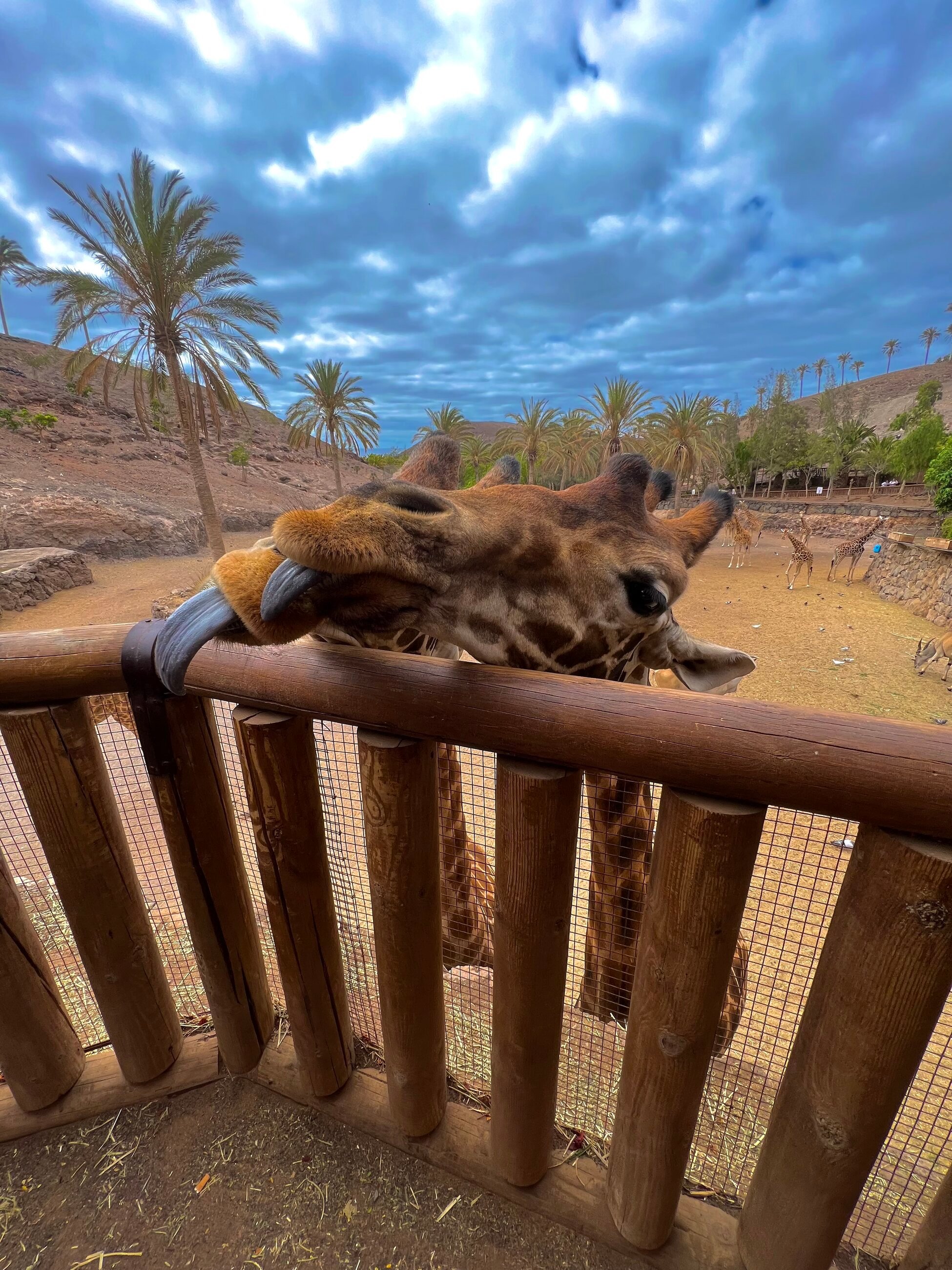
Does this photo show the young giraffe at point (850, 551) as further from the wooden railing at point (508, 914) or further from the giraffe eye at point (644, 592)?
the wooden railing at point (508, 914)

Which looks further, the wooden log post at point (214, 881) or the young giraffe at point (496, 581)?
the wooden log post at point (214, 881)

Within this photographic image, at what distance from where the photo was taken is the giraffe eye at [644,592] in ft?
5.44

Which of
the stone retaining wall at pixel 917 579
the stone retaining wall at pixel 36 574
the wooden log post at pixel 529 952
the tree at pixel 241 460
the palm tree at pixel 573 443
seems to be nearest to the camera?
the wooden log post at pixel 529 952

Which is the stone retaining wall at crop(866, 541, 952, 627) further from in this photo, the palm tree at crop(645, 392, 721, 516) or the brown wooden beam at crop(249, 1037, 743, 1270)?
the brown wooden beam at crop(249, 1037, 743, 1270)

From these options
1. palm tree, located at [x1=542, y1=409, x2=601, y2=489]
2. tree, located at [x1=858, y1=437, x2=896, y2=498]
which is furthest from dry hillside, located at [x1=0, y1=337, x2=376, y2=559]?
tree, located at [x1=858, y1=437, x2=896, y2=498]

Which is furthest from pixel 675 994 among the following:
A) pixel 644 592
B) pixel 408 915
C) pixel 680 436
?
pixel 680 436

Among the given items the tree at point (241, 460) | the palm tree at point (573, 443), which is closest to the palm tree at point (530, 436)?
the palm tree at point (573, 443)

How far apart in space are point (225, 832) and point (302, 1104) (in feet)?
3.82

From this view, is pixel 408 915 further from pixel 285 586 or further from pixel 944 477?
pixel 944 477

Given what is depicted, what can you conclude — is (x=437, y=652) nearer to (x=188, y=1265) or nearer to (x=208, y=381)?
(x=188, y=1265)

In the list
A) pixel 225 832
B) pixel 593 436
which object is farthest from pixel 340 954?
pixel 593 436

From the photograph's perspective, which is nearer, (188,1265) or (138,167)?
(188,1265)

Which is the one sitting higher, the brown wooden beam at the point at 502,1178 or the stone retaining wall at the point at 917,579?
the brown wooden beam at the point at 502,1178

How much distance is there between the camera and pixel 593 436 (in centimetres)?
3216
